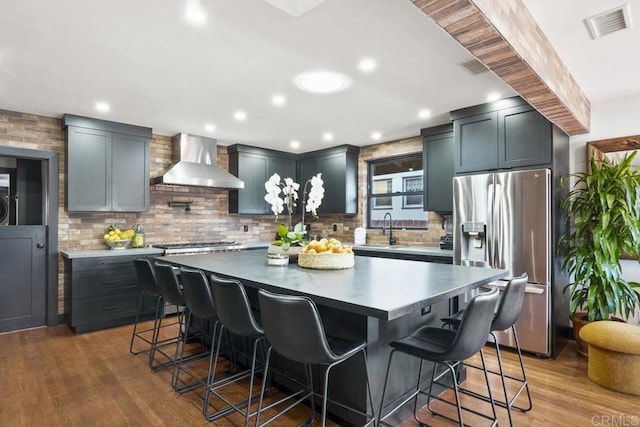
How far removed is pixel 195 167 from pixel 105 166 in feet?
3.54

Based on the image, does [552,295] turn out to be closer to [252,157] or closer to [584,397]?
[584,397]

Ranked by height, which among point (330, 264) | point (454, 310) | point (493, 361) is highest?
point (330, 264)

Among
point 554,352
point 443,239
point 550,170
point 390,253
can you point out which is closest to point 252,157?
point 390,253

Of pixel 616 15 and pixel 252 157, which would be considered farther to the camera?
pixel 252 157

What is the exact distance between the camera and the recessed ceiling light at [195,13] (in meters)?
2.02

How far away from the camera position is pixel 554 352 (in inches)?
128

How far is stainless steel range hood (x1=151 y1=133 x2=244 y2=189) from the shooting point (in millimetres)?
4691

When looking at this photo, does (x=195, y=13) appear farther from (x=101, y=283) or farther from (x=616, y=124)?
(x=616, y=124)

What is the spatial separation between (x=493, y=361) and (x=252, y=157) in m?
4.37

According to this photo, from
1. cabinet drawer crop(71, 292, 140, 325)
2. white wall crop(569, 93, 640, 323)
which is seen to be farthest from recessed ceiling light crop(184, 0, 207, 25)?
white wall crop(569, 93, 640, 323)

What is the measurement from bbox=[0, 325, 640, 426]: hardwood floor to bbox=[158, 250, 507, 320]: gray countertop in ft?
2.90

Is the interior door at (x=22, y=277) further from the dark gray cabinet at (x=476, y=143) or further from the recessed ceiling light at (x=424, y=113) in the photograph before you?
the dark gray cabinet at (x=476, y=143)

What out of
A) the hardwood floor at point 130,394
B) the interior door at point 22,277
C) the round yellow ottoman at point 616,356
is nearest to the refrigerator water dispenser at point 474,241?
the hardwood floor at point 130,394

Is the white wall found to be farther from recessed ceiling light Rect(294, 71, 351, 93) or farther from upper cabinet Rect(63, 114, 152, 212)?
upper cabinet Rect(63, 114, 152, 212)
